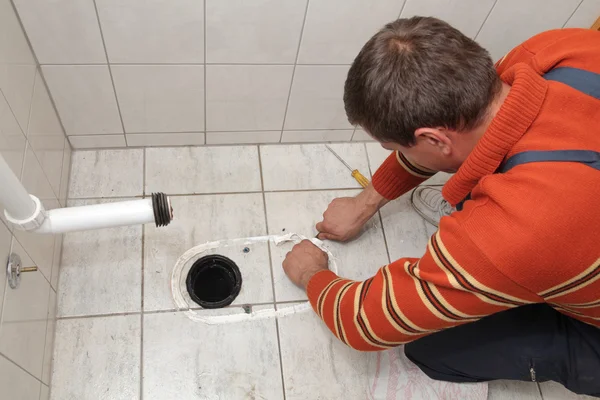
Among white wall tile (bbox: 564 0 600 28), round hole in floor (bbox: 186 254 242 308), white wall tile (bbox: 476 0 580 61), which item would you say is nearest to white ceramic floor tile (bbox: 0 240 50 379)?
round hole in floor (bbox: 186 254 242 308)

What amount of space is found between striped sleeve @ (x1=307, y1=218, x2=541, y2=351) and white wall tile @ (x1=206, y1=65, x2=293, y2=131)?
25.2 inches

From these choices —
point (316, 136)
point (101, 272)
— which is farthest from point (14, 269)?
point (316, 136)

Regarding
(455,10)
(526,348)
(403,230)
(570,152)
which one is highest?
(570,152)

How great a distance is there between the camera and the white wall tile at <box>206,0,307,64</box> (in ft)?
3.54

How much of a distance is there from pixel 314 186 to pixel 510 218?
2.77 feet

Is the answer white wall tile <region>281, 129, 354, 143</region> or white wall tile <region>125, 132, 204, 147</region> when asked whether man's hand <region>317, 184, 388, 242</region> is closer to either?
white wall tile <region>281, 129, 354, 143</region>

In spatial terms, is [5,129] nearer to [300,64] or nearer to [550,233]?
[300,64]

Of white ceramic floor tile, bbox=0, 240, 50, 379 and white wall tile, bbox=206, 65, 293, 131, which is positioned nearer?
white ceramic floor tile, bbox=0, 240, 50, 379

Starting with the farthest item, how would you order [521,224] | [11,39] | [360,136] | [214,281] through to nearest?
[360,136] < [214,281] < [11,39] < [521,224]

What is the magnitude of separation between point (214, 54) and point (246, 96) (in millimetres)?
180

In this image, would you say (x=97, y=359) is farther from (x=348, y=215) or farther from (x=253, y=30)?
(x=253, y=30)

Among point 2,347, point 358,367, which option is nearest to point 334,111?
point 358,367

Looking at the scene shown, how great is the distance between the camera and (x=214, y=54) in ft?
3.88

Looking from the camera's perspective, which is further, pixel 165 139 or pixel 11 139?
pixel 165 139
